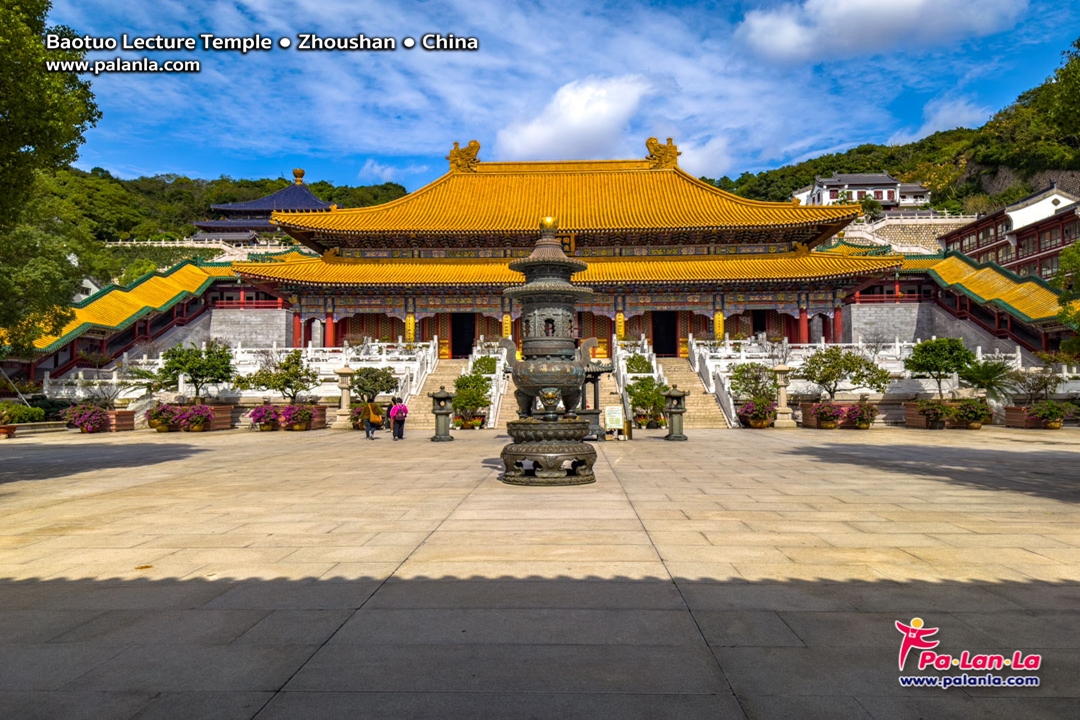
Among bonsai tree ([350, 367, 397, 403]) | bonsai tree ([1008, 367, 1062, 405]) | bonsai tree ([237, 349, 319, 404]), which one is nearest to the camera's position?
bonsai tree ([1008, 367, 1062, 405])

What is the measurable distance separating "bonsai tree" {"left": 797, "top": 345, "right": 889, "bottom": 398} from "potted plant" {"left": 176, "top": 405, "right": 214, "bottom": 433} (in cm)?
1839

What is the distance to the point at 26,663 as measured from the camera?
2.86 metres

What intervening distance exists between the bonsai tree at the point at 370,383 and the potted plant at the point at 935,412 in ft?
51.1

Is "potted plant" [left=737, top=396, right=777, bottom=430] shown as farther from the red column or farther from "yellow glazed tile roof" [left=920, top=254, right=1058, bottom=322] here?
the red column

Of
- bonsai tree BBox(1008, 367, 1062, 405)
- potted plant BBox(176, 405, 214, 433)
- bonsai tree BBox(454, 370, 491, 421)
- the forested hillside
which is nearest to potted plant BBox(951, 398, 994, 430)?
bonsai tree BBox(1008, 367, 1062, 405)

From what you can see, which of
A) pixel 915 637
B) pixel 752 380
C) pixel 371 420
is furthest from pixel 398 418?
pixel 915 637

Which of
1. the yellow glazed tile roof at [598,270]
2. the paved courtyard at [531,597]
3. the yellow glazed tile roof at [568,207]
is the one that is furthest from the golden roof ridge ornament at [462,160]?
the paved courtyard at [531,597]

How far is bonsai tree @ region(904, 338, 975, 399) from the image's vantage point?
1905cm

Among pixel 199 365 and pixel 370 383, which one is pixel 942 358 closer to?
pixel 370 383

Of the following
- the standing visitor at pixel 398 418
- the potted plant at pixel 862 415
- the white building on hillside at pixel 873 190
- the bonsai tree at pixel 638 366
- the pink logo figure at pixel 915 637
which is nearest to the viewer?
the pink logo figure at pixel 915 637

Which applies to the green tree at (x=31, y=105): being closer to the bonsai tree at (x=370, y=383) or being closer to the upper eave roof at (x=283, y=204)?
the bonsai tree at (x=370, y=383)

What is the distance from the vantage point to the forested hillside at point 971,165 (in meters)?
54.9

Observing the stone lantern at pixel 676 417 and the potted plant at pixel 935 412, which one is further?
the potted plant at pixel 935 412

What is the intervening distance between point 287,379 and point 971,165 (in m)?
72.0
